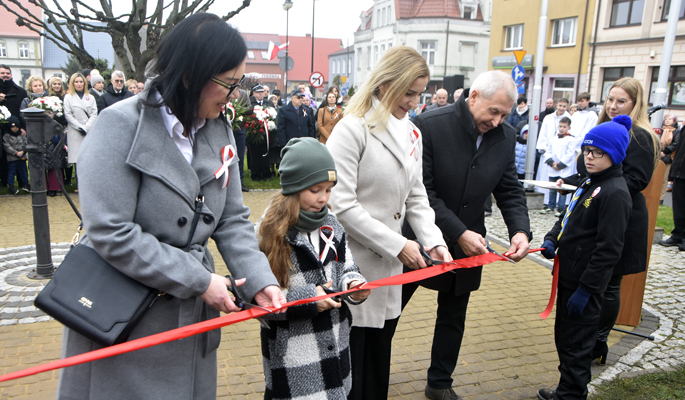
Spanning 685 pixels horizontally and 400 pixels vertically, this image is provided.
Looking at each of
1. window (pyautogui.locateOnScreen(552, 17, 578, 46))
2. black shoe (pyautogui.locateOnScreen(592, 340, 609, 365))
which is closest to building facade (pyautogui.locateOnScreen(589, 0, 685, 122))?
window (pyautogui.locateOnScreen(552, 17, 578, 46))

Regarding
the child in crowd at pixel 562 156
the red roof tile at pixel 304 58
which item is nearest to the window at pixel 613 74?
the child in crowd at pixel 562 156

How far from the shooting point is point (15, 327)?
14.6 feet

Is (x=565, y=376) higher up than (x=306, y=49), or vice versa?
(x=306, y=49)

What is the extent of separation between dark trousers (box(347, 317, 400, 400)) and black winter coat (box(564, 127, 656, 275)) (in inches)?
75.2

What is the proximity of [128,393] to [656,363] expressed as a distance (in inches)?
162

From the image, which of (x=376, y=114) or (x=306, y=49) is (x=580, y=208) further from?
(x=306, y=49)

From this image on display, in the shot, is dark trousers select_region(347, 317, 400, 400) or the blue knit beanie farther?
the blue knit beanie

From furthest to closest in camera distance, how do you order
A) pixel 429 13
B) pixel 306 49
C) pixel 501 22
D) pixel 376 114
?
pixel 306 49
pixel 429 13
pixel 501 22
pixel 376 114

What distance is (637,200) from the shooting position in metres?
3.97

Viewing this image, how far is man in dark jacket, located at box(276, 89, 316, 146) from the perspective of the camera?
12148 mm

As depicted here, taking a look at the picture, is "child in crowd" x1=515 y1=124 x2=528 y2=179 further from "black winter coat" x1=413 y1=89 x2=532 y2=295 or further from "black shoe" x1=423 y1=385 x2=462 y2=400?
"black shoe" x1=423 y1=385 x2=462 y2=400

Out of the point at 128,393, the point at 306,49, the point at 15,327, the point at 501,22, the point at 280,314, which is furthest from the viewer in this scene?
the point at 306,49

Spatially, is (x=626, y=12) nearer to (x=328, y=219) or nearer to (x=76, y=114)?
(x=76, y=114)

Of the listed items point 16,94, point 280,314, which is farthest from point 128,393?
point 16,94
